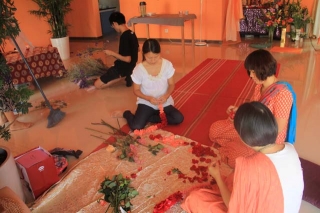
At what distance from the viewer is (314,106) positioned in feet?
9.39

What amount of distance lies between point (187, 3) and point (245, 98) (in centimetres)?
365

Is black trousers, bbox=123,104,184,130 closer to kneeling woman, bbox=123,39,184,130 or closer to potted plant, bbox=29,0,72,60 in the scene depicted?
kneeling woman, bbox=123,39,184,130

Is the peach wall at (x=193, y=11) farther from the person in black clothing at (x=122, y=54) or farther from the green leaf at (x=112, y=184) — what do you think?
the green leaf at (x=112, y=184)

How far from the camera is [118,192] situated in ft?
5.66

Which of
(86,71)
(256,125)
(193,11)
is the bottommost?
(86,71)

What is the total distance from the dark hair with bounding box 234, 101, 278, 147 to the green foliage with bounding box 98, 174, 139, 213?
2.93 feet

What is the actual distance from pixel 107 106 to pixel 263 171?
242cm

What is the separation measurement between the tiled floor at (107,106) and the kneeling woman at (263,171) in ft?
2.37

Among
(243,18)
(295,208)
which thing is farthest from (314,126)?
(243,18)

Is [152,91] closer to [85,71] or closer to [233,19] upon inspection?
[85,71]

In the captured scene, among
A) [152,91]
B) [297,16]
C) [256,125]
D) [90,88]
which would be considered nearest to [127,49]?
[90,88]

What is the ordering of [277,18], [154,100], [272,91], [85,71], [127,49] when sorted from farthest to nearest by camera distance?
1. [277,18]
2. [85,71]
3. [127,49]
4. [154,100]
5. [272,91]

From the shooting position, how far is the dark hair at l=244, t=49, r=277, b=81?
5.34 ft

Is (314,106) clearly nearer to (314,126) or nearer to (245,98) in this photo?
(314,126)
